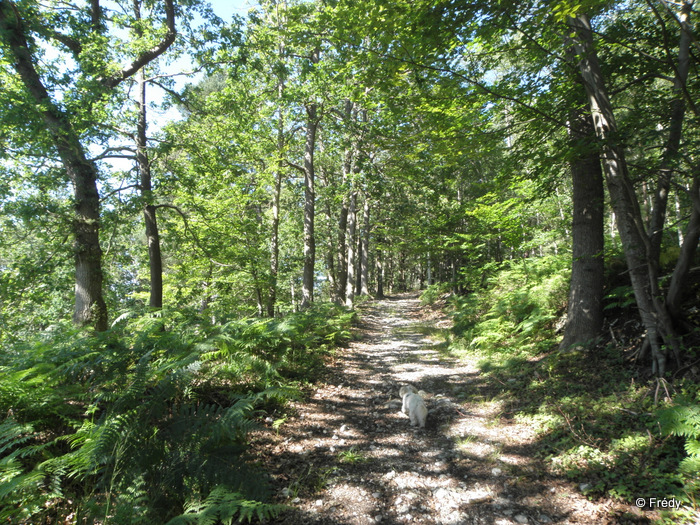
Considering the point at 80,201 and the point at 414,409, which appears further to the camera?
the point at 80,201

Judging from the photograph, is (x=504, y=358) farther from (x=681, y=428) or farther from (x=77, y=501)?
(x=77, y=501)

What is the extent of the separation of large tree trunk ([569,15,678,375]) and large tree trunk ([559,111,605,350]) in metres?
0.98

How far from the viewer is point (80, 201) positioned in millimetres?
6574

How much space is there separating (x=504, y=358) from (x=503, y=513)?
12.5ft

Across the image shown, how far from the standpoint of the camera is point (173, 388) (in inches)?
112

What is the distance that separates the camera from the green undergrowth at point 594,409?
8.16ft

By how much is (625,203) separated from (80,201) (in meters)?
9.33

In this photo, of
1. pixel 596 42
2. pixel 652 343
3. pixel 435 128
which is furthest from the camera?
pixel 435 128

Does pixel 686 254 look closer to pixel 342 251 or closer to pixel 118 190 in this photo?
pixel 118 190

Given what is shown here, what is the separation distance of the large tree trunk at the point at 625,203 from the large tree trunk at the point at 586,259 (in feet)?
3.22

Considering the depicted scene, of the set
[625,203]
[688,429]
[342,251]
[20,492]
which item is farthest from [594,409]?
[342,251]

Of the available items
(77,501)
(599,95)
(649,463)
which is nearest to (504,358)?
(649,463)

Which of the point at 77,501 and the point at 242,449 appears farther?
the point at 242,449

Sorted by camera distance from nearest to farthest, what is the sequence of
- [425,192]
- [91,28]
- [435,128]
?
[435,128], [91,28], [425,192]
